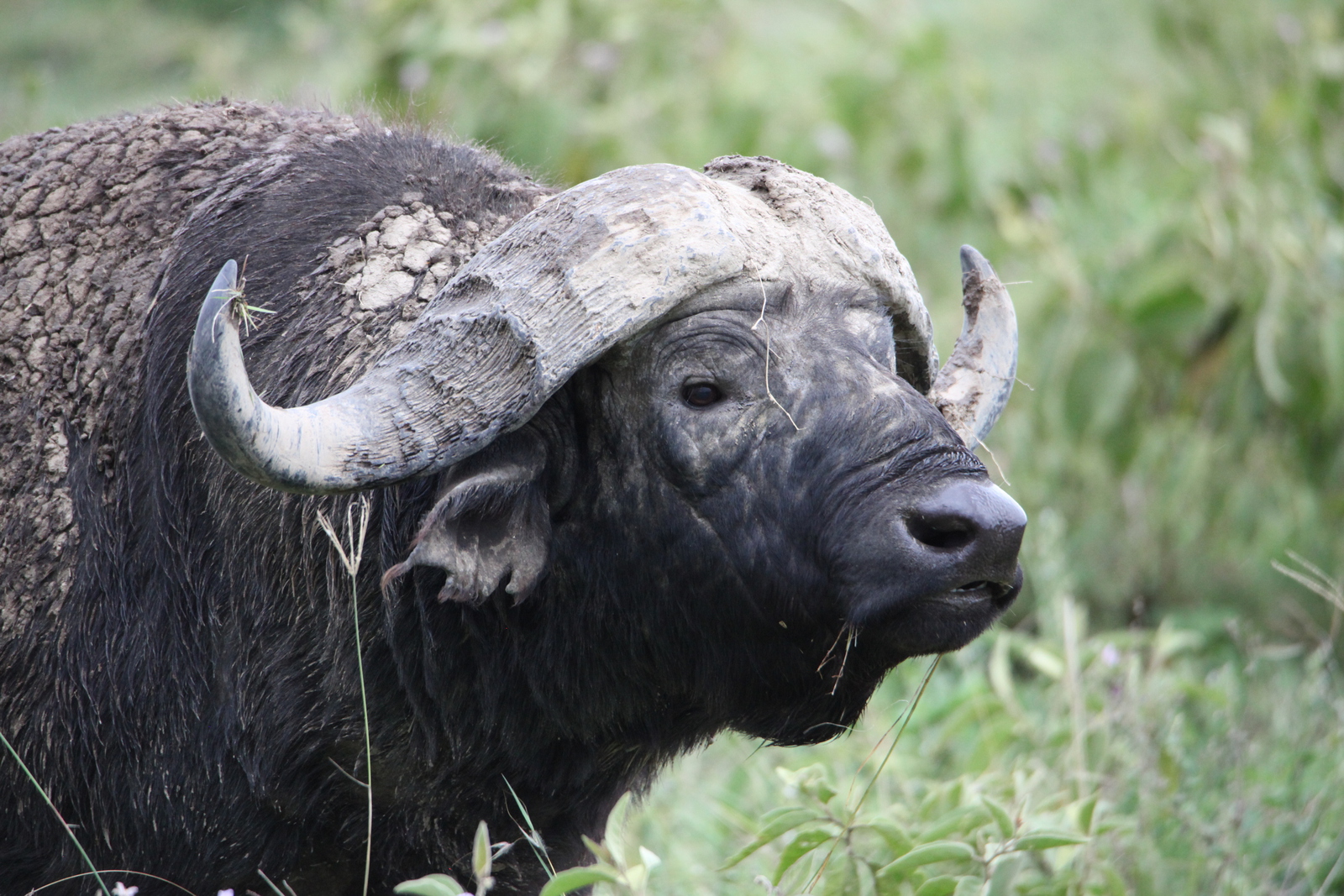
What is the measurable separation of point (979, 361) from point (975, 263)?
0.27m

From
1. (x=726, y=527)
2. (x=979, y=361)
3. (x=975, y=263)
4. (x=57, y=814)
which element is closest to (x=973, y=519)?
(x=726, y=527)

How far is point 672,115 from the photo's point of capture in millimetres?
7031

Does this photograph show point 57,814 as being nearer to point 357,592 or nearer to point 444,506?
point 357,592

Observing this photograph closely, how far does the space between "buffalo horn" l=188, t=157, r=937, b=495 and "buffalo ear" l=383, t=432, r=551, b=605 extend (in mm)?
112

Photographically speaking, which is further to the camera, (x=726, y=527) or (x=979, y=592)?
(x=726, y=527)

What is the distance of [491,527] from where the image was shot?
271 centimetres

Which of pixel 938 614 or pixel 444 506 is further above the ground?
pixel 444 506

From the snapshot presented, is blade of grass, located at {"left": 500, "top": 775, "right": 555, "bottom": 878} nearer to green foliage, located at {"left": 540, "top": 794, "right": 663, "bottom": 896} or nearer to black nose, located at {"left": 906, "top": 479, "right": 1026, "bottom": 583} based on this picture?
green foliage, located at {"left": 540, "top": 794, "right": 663, "bottom": 896}

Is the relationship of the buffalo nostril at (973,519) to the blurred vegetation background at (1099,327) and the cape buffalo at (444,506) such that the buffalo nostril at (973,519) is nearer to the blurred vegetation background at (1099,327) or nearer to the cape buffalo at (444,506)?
the cape buffalo at (444,506)

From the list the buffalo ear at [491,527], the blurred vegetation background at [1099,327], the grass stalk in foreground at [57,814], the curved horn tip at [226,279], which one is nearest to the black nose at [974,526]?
the buffalo ear at [491,527]

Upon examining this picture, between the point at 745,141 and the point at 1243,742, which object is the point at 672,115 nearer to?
the point at 745,141

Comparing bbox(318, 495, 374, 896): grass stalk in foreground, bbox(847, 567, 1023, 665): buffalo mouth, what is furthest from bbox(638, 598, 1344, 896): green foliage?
bbox(318, 495, 374, 896): grass stalk in foreground

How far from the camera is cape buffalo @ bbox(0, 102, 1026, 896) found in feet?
8.53

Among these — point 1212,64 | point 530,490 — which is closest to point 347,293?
point 530,490
